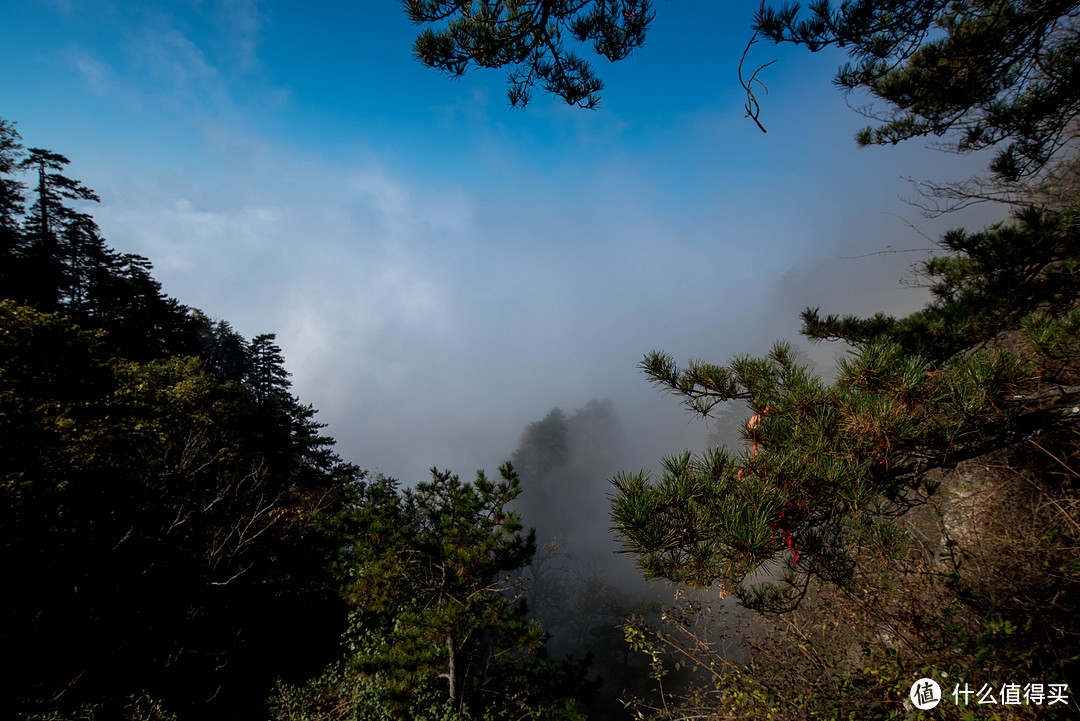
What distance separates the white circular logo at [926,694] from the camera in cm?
184

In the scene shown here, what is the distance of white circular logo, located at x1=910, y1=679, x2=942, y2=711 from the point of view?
1838 millimetres

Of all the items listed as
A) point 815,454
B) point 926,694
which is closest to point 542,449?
point 926,694

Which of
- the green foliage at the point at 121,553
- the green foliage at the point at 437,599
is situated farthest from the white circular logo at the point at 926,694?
the green foliage at the point at 121,553

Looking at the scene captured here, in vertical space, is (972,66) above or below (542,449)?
below

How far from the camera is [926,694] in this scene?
1912 mm

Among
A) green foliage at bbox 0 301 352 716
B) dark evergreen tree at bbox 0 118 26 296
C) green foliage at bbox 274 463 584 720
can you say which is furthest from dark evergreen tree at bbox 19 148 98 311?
green foliage at bbox 274 463 584 720

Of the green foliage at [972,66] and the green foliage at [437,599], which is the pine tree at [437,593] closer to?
the green foliage at [437,599]

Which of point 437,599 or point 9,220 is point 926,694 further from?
point 9,220

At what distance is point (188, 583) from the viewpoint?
625 centimetres

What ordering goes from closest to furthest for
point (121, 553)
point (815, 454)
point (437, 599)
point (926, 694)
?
point (815, 454) < point (926, 694) < point (437, 599) < point (121, 553)

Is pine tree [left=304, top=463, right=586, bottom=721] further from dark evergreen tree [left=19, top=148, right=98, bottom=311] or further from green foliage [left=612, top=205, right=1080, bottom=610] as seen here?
dark evergreen tree [left=19, top=148, right=98, bottom=311]

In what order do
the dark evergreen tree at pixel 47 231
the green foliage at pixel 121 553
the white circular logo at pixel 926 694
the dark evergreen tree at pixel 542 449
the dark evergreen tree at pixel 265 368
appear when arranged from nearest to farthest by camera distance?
1. the white circular logo at pixel 926 694
2. the green foliage at pixel 121 553
3. the dark evergreen tree at pixel 47 231
4. the dark evergreen tree at pixel 265 368
5. the dark evergreen tree at pixel 542 449

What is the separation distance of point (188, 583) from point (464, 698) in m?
5.25

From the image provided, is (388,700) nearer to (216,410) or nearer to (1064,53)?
(1064,53)
